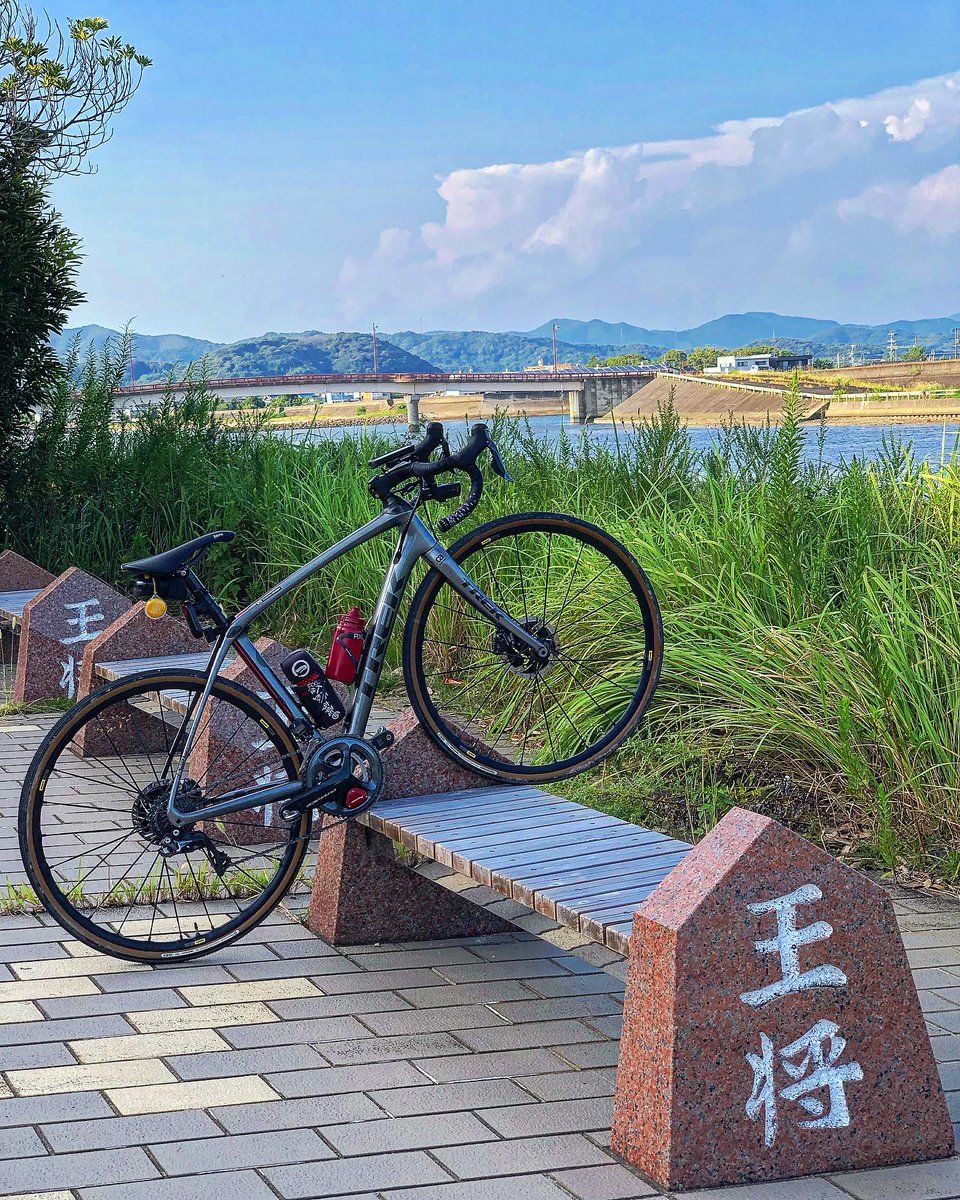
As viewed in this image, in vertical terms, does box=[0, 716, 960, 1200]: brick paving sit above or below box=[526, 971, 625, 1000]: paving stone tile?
above

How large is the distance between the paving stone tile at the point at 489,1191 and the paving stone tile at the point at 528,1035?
703mm

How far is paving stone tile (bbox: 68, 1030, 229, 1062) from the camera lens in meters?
3.44

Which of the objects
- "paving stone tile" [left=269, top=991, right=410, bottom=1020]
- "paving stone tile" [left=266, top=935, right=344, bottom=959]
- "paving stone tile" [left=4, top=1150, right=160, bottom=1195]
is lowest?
"paving stone tile" [left=266, top=935, right=344, bottom=959]

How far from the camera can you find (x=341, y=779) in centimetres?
401

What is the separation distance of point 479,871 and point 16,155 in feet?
28.2

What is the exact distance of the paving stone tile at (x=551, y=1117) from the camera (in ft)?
9.96

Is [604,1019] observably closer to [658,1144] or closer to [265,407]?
[658,1144]

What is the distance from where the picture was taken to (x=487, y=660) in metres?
4.92

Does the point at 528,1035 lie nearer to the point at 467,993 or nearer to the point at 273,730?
the point at 467,993

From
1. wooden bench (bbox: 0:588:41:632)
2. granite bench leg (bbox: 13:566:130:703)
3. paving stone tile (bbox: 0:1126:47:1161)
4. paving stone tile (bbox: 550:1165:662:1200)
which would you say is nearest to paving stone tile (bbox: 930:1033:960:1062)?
paving stone tile (bbox: 550:1165:662:1200)

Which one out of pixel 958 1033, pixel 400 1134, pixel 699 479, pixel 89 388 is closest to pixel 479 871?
pixel 400 1134

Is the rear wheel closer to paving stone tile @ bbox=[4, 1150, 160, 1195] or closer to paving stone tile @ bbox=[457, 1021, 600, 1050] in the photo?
paving stone tile @ bbox=[457, 1021, 600, 1050]

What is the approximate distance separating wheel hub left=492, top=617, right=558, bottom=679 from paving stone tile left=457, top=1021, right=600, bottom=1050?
1.07m

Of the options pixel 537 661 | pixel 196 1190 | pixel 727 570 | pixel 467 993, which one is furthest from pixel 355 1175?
pixel 727 570
